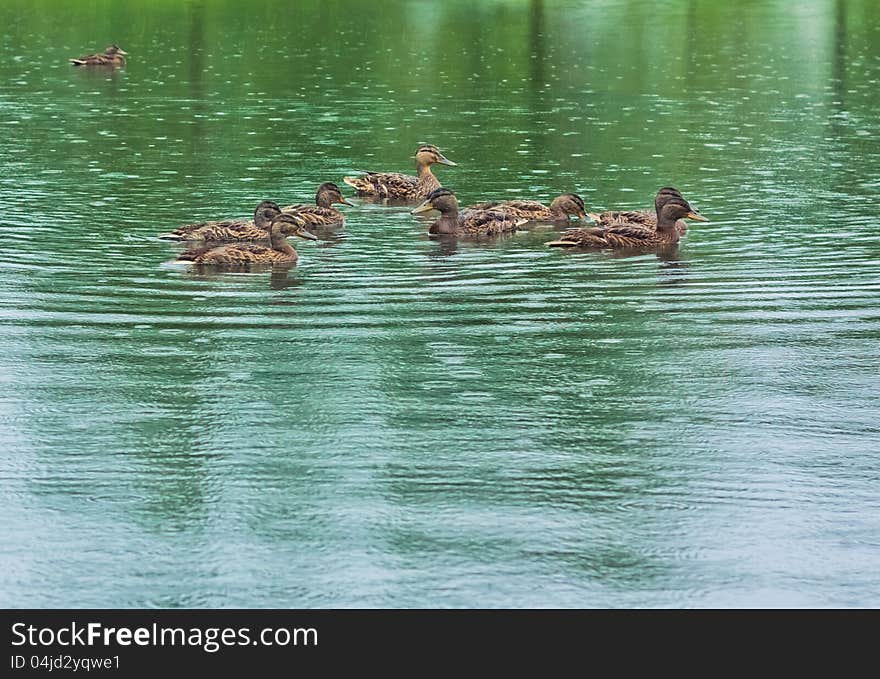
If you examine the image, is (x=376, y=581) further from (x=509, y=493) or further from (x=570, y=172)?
(x=570, y=172)

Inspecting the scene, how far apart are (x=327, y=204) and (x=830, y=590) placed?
1365cm

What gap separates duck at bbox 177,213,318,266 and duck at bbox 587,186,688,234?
3.80 m

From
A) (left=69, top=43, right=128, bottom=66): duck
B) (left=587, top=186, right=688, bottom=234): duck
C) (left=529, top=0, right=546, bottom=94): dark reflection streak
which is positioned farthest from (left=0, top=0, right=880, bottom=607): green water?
(left=69, top=43, right=128, bottom=66): duck

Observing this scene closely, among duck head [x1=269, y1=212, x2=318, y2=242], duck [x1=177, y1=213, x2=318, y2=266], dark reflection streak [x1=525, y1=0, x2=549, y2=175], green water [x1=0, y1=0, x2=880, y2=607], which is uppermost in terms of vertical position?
dark reflection streak [x1=525, y1=0, x2=549, y2=175]

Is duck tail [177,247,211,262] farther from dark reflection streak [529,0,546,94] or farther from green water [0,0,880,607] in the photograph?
dark reflection streak [529,0,546,94]

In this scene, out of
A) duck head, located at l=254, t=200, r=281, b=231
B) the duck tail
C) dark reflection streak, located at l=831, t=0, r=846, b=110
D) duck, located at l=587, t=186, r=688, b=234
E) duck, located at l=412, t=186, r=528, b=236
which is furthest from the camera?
dark reflection streak, located at l=831, t=0, r=846, b=110

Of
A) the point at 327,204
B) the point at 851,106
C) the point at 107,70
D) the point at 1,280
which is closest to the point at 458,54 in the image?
the point at 107,70

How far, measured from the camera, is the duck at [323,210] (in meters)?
20.9

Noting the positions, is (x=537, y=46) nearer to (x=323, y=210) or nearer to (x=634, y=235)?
(x=323, y=210)

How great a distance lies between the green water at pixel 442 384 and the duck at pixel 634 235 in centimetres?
29

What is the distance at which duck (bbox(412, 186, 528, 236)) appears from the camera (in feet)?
68.1

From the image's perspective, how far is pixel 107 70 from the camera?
4588 cm

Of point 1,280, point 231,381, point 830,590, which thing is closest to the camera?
point 830,590

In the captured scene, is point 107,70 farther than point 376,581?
Yes
